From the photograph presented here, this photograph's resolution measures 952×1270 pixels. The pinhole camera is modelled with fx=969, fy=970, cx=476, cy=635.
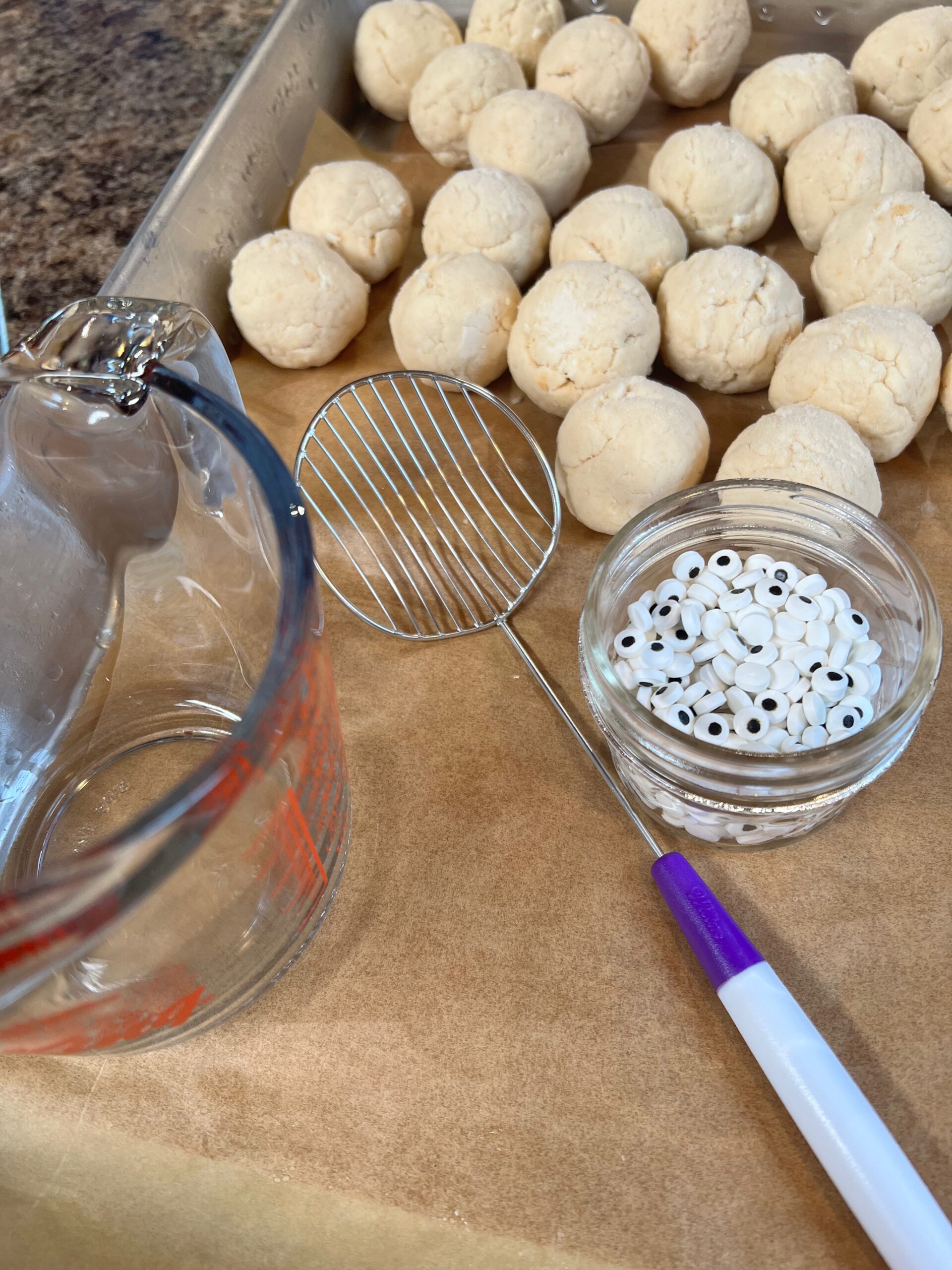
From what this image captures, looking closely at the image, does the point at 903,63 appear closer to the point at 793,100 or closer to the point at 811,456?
the point at 793,100

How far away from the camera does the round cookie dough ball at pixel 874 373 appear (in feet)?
2.49

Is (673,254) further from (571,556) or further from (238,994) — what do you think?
(238,994)

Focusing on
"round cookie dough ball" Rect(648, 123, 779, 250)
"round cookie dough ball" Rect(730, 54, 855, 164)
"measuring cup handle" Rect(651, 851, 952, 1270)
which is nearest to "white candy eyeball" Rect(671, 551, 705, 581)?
"measuring cup handle" Rect(651, 851, 952, 1270)

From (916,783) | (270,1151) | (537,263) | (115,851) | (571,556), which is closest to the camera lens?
(115,851)

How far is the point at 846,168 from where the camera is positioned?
35.4 inches

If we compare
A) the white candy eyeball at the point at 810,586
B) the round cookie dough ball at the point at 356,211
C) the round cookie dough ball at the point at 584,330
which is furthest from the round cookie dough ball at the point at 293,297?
the white candy eyeball at the point at 810,586

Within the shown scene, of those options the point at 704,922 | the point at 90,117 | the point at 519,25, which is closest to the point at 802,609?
the point at 704,922

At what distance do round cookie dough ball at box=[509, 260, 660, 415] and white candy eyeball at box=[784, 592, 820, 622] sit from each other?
0.88 feet

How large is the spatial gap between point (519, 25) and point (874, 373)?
24.5 inches

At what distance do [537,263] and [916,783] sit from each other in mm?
608

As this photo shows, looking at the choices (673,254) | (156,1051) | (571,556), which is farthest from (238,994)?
(673,254)

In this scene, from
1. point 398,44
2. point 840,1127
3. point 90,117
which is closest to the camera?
point 840,1127

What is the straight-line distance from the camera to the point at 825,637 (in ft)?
2.11

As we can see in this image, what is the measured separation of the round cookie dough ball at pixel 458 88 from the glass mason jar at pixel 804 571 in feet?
1.88
